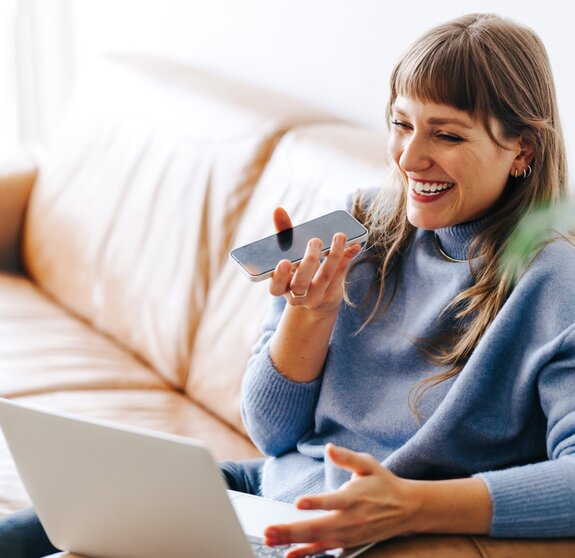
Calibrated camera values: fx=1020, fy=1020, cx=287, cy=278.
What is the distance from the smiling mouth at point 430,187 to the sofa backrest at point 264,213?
0.43 meters

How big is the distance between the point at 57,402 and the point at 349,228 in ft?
2.58

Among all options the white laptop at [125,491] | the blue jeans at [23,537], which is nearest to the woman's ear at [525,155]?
the white laptop at [125,491]

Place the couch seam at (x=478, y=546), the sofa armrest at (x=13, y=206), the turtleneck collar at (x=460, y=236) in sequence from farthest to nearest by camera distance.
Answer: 1. the sofa armrest at (x=13, y=206)
2. the turtleneck collar at (x=460, y=236)
3. the couch seam at (x=478, y=546)

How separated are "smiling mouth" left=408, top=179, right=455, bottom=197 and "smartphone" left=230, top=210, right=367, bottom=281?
89mm

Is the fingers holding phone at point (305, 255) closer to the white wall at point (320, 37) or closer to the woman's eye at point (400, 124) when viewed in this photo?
the woman's eye at point (400, 124)

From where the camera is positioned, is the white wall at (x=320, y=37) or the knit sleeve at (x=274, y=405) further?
the white wall at (x=320, y=37)

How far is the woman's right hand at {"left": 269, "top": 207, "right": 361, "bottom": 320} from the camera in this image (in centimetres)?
121

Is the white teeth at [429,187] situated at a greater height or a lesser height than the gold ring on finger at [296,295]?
greater

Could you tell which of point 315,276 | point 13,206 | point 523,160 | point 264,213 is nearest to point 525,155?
point 523,160

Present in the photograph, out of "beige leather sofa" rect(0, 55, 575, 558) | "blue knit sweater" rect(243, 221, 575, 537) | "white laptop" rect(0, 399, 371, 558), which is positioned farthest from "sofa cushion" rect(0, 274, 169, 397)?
"white laptop" rect(0, 399, 371, 558)

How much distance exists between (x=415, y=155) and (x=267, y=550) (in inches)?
19.4

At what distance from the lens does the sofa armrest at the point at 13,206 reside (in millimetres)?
2453

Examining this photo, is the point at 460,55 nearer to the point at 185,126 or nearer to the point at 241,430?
the point at 241,430

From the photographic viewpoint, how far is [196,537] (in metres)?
1.03
